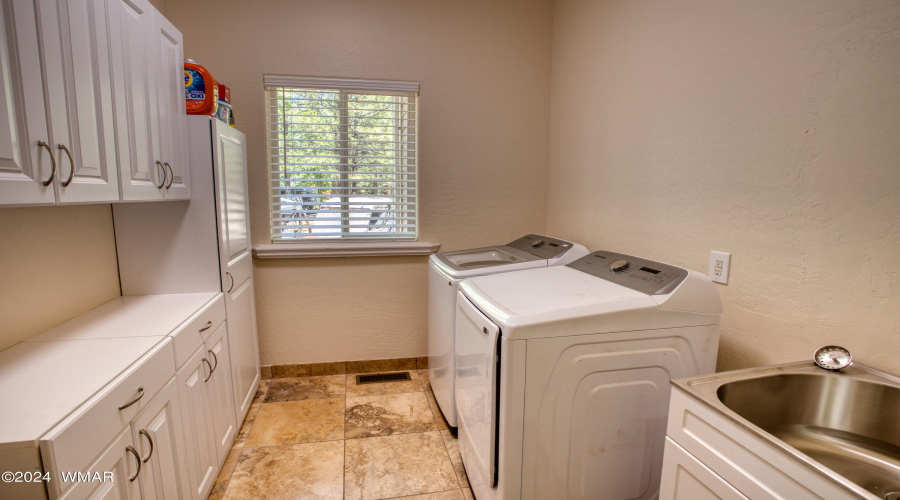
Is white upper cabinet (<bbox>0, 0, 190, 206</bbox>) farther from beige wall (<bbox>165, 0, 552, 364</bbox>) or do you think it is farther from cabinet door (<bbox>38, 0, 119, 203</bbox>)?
beige wall (<bbox>165, 0, 552, 364</bbox>)

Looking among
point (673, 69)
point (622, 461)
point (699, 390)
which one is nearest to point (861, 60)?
point (673, 69)

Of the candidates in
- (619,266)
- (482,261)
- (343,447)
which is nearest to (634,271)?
(619,266)

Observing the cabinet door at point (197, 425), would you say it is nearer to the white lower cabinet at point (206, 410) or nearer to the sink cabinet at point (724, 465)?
the white lower cabinet at point (206, 410)

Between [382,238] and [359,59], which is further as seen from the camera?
[382,238]

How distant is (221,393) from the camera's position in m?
1.86

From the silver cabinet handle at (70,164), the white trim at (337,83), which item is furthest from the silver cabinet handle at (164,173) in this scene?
the white trim at (337,83)

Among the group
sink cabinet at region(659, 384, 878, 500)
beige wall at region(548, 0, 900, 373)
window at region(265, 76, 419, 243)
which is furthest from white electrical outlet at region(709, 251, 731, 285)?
window at region(265, 76, 419, 243)

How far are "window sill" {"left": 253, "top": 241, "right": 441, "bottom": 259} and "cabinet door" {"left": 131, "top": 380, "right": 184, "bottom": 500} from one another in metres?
1.30

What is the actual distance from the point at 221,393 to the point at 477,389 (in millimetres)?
1182

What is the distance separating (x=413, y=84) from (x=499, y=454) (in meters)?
2.21

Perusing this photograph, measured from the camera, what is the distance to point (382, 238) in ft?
9.18

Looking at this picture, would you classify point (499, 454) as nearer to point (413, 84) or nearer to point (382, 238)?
point (382, 238)

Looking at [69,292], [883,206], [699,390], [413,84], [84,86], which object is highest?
[413,84]

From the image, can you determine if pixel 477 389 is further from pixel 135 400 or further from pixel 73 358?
pixel 73 358
